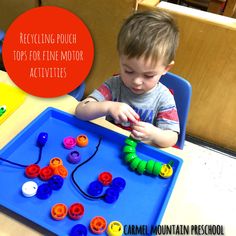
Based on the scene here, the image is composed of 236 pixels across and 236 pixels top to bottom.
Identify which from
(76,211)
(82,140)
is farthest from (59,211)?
(82,140)

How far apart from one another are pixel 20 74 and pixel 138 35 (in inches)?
19.2

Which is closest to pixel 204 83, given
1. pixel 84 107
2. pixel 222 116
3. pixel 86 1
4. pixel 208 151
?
pixel 222 116

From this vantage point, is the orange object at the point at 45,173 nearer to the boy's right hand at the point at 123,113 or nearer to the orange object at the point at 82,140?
the orange object at the point at 82,140

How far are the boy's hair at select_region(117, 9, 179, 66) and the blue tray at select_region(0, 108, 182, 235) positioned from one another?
0.21 metres

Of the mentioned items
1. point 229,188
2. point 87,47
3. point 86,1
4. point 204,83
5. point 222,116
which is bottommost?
point 229,188

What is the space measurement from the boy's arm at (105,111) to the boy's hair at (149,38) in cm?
13

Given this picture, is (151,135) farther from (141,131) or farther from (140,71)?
(140,71)

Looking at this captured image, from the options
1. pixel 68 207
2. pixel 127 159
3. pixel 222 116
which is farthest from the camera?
pixel 222 116

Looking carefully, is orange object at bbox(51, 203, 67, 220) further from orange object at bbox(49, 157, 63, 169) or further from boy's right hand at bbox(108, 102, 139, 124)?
boy's right hand at bbox(108, 102, 139, 124)

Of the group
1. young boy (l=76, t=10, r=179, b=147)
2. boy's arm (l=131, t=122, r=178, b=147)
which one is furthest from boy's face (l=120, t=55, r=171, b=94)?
boy's arm (l=131, t=122, r=178, b=147)

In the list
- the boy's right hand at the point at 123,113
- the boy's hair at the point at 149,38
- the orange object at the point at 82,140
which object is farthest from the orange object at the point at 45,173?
the boy's hair at the point at 149,38

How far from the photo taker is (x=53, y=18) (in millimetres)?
1161

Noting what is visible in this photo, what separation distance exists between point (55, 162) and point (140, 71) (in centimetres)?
29

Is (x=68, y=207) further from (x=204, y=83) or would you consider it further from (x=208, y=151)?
(x=208, y=151)
